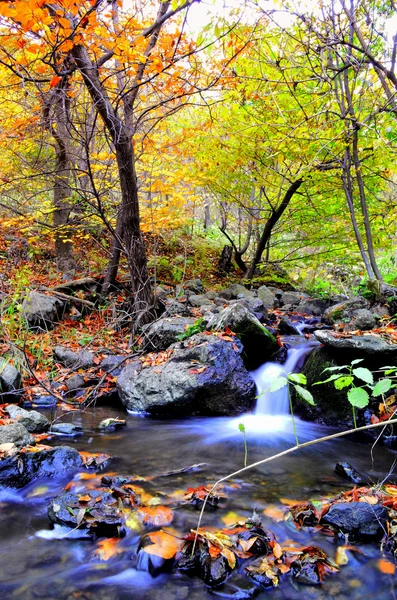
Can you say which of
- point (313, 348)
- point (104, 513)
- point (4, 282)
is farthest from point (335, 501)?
point (4, 282)

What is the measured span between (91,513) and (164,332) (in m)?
4.13

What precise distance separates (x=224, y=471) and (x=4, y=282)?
613 cm

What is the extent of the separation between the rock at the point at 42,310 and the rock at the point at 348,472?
569 centimetres

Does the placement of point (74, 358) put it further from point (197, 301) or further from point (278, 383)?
point (278, 383)

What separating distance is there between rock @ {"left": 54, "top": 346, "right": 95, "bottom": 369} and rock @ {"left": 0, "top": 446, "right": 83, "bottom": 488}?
2929 millimetres

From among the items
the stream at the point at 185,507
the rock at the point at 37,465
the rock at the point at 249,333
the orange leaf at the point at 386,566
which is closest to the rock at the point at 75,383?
the stream at the point at 185,507

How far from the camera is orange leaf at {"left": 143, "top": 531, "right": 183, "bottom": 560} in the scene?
2.29 m

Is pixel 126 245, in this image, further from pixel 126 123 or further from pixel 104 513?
pixel 104 513

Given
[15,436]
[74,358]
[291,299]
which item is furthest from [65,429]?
[291,299]

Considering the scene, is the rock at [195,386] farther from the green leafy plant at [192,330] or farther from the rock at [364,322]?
the rock at [364,322]

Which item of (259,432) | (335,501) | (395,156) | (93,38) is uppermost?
(93,38)

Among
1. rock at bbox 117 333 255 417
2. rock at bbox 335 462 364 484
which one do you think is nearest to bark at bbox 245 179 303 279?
rock at bbox 117 333 255 417

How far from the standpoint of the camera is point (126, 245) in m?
7.45

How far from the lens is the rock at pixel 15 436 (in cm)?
356
